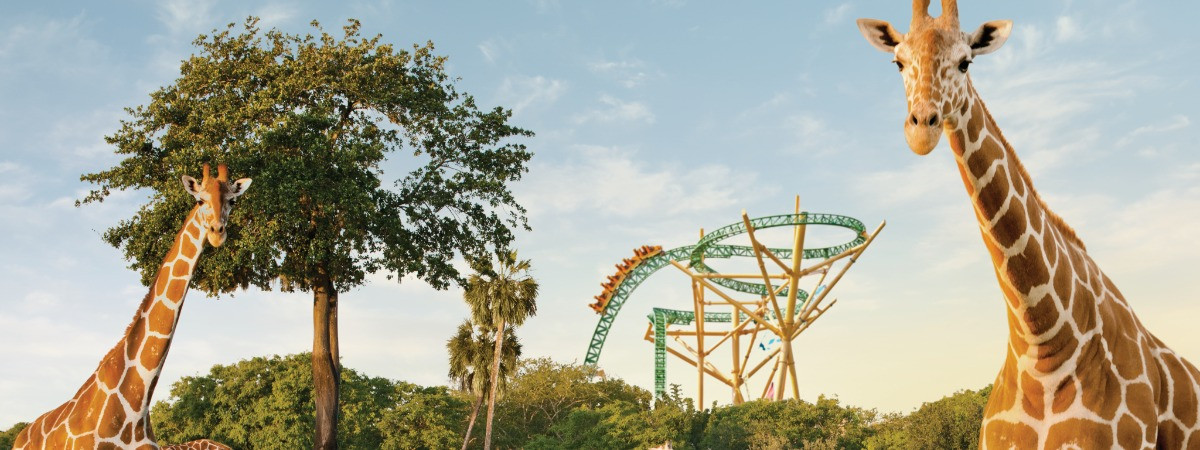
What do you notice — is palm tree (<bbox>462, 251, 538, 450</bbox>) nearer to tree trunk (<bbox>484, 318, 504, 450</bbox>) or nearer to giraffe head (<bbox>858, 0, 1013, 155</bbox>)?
tree trunk (<bbox>484, 318, 504, 450</bbox>)

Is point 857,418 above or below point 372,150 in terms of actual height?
below

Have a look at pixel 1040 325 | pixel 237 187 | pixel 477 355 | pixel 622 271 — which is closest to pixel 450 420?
pixel 477 355

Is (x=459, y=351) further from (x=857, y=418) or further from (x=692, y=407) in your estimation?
(x=857, y=418)

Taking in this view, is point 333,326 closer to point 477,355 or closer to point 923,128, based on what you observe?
point 477,355

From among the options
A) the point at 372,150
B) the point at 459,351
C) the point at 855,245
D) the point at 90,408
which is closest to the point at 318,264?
the point at 372,150

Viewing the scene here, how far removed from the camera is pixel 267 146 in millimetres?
26328

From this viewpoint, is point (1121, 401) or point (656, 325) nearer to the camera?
point (1121, 401)

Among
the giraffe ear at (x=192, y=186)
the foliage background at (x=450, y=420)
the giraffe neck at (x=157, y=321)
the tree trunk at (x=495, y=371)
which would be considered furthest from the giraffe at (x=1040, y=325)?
the tree trunk at (x=495, y=371)

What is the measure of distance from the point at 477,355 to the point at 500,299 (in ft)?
9.70

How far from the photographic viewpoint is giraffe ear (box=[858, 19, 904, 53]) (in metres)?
7.29

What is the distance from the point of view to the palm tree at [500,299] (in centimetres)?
4419

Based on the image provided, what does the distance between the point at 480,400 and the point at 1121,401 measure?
41284mm

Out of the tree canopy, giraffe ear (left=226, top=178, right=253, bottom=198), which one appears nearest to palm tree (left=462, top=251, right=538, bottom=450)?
the tree canopy

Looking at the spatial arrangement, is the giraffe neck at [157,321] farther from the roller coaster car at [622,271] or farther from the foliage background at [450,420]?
the roller coaster car at [622,271]
